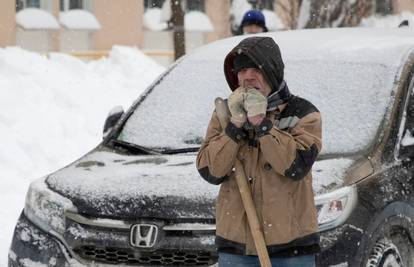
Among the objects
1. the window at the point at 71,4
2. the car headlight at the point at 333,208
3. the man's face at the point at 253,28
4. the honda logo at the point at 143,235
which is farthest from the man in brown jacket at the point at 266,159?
the window at the point at 71,4

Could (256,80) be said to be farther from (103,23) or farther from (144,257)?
(103,23)

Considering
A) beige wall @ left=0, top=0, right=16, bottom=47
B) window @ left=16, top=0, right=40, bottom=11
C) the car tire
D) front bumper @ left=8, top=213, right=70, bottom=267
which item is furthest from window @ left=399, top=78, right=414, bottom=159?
window @ left=16, top=0, right=40, bottom=11

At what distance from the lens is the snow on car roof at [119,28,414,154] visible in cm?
516

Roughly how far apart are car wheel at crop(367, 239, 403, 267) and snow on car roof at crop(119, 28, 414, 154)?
0.53 metres

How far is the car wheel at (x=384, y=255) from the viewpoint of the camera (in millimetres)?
4473

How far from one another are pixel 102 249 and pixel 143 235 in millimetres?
239

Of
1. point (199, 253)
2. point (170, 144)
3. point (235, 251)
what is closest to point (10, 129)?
point (170, 144)

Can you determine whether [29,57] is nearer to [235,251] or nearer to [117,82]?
[117,82]

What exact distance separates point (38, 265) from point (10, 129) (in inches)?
217

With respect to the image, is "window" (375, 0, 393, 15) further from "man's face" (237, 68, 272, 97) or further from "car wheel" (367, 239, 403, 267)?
"man's face" (237, 68, 272, 97)

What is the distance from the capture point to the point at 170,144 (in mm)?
5359

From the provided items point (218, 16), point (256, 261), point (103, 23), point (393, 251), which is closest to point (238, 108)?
point (256, 261)

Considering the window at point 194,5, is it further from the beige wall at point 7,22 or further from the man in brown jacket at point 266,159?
the man in brown jacket at point 266,159

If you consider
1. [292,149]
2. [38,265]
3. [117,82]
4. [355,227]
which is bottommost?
[117,82]
